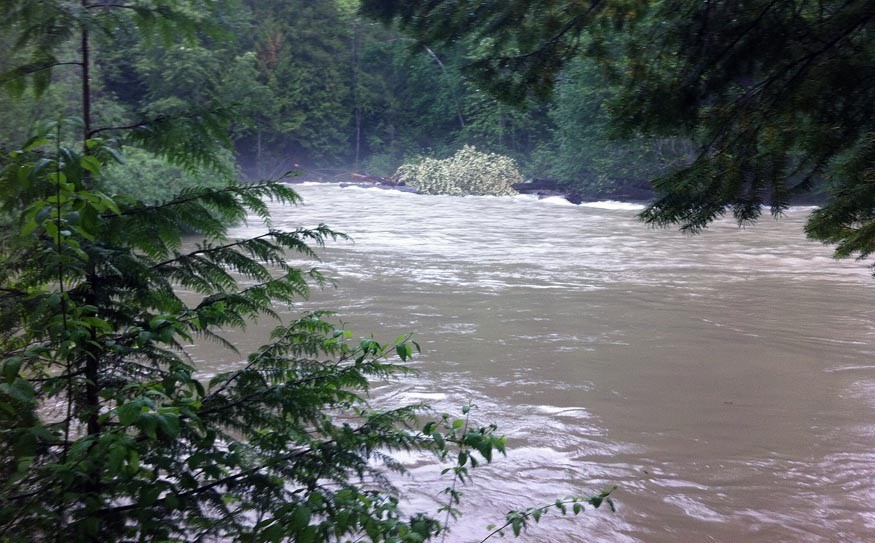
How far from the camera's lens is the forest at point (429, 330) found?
235cm

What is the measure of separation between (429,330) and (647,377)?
8.65 ft

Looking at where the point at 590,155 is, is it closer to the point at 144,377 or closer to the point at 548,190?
the point at 548,190

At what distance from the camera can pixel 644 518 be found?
4.44 m

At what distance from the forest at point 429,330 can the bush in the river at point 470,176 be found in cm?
2229

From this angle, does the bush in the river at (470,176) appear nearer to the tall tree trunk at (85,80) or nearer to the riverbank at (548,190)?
the riverbank at (548,190)

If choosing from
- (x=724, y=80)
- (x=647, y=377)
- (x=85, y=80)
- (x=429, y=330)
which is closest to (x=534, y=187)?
(x=429, y=330)

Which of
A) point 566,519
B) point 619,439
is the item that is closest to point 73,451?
point 566,519

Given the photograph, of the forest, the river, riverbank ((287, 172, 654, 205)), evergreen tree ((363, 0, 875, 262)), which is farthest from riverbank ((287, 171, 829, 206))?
evergreen tree ((363, 0, 875, 262))

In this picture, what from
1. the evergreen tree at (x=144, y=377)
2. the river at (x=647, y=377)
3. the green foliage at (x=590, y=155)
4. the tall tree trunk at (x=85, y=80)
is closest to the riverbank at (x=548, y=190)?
the green foliage at (x=590, y=155)

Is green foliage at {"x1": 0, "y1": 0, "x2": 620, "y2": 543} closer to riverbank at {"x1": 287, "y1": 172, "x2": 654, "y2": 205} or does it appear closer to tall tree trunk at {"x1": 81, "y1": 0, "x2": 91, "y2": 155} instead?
tall tree trunk at {"x1": 81, "y1": 0, "x2": 91, "y2": 155}

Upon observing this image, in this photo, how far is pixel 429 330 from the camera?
8.74 m

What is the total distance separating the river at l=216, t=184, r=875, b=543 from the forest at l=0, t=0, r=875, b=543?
37 millimetres

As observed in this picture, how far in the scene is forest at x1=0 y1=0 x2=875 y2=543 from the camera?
7.71 ft

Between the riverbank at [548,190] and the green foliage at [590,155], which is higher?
the green foliage at [590,155]
